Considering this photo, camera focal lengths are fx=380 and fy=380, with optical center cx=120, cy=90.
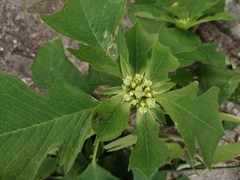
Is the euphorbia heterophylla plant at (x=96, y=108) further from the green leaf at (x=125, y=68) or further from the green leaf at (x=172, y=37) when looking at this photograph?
the green leaf at (x=172, y=37)

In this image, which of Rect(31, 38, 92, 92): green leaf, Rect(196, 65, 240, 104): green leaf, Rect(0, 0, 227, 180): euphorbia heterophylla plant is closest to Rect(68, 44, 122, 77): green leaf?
Rect(0, 0, 227, 180): euphorbia heterophylla plant

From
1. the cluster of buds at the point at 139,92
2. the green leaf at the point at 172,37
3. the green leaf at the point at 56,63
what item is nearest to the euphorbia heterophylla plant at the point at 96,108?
the cluster of buds at the point at 139,92

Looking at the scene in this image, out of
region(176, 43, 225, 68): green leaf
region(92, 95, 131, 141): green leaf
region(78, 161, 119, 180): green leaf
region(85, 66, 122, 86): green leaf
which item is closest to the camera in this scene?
region(92, 95, 131, 141): green leaf

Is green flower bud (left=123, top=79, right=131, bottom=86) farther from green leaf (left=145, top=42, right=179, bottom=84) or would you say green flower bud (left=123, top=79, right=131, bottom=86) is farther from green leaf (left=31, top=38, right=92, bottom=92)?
green leaf (left=31, top=38, right=92, bottom=92)

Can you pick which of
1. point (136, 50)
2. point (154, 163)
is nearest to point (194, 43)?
point (136, 50)

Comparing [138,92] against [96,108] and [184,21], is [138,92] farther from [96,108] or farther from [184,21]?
[184,21]
